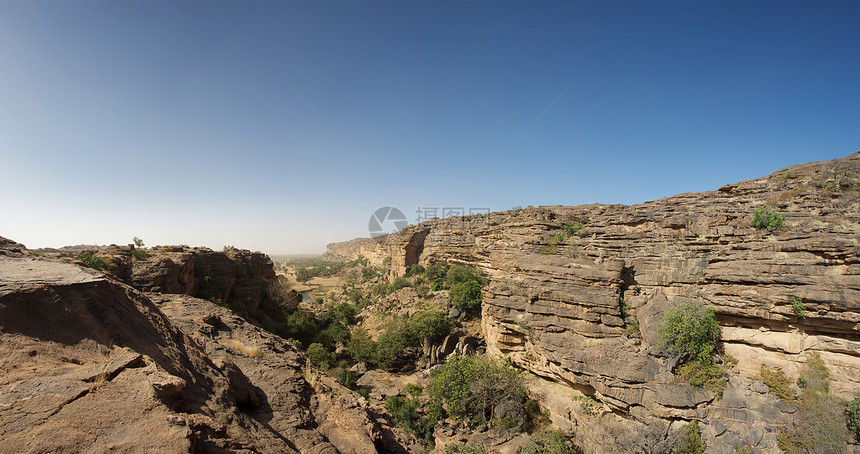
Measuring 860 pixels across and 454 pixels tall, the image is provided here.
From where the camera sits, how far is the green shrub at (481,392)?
1473 cm

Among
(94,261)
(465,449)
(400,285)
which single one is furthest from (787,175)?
(94,261)

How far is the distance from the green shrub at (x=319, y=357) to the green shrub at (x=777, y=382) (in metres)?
22.2

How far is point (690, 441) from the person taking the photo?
36.8 feet

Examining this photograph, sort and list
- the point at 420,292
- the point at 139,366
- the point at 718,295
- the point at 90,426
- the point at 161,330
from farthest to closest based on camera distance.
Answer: the point at 420,292
the point at 718,295
the point at 161,330
the point at 139,366
the point at 90,426

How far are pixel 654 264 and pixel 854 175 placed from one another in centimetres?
1107

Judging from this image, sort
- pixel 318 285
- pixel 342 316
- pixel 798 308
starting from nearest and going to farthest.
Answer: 1. pixel 798 308
2. pixel 342 316
3. pixel 318 285

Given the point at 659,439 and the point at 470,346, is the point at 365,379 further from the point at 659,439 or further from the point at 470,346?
the point at 659,439

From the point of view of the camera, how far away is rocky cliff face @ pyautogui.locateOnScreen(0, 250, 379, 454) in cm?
295

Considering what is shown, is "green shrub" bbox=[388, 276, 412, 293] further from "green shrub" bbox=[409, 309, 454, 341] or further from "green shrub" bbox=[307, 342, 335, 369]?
"green shrub" bbox=[307, 342, 335, 369]

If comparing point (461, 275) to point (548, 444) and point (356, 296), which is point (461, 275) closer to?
point (356, 296)

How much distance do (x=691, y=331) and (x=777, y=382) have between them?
305 cm

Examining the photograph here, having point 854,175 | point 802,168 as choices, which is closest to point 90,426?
point 854,175

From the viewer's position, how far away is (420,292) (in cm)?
3425

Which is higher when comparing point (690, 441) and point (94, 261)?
point (94, 261)
